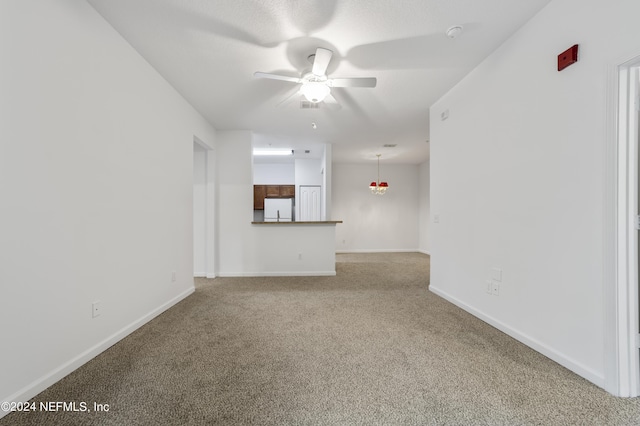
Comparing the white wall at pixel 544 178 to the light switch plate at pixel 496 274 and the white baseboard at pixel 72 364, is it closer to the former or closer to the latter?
the light switch plate at pixel 496 274

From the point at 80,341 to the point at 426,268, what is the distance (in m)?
5.15

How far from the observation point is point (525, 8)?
201 centimetres

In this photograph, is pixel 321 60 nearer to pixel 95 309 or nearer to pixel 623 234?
pixel 623 234

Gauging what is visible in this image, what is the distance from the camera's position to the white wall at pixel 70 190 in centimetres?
143

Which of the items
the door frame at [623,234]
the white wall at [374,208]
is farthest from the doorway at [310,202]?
the door frame at [623,234]

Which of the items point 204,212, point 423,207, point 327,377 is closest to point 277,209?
point 204,212

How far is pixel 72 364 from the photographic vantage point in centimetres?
176

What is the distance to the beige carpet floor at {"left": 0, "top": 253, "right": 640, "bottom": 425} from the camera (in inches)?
53.2

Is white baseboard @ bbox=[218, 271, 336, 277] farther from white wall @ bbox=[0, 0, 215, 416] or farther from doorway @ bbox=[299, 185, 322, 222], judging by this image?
doorway @ bbox=[299, 185, 322, 222]

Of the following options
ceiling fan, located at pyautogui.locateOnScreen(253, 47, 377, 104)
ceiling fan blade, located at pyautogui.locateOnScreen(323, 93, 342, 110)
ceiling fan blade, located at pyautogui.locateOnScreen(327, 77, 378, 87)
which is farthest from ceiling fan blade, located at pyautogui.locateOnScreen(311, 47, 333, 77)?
ceiling fan blade, located at pyautogui.locateOnScreen(323, 93, 342, 110)

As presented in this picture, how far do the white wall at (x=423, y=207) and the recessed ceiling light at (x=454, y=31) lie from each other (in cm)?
572

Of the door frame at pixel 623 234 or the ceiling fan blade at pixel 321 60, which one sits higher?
the ceiling fan blade at pixel 321 60

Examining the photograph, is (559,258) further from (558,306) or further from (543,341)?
(543,341)

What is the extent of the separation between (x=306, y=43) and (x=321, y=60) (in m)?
0.25
